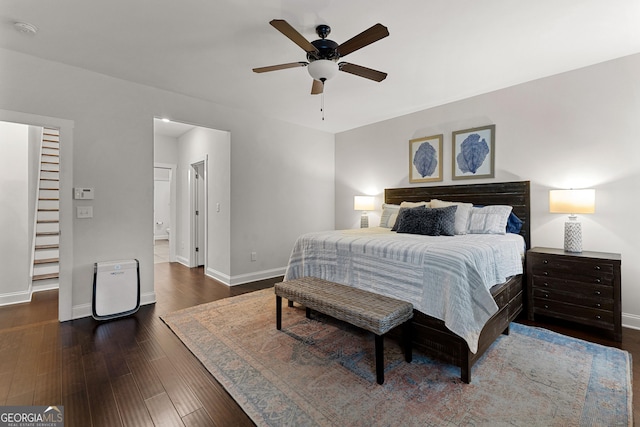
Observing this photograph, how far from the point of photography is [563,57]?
2.75m

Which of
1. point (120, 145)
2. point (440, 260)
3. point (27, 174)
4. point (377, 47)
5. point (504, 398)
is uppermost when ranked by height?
point (377, 47)

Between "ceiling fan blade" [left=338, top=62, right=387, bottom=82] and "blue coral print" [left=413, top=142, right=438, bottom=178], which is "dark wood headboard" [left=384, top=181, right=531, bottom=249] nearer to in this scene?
"blue coral print" [left=413, top=142, right=438, bottom=178]

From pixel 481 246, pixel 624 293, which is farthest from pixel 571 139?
pixel 481 246

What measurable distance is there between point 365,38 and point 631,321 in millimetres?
3636

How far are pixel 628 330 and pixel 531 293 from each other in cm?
85

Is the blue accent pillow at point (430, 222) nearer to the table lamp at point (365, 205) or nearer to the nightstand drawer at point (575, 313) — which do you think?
the nightstand drawer at point (575, 313)

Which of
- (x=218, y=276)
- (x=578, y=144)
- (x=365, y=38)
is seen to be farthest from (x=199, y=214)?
(x=578, y=144)

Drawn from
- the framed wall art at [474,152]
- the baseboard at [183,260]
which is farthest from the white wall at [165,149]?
the framed wall art at [474,152]

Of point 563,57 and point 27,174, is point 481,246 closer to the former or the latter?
point 563,57

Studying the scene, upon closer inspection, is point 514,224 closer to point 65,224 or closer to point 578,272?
point 578,272

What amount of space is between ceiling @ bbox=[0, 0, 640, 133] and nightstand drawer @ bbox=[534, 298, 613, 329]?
7.95ft

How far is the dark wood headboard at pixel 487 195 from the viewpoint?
3311 millimetres

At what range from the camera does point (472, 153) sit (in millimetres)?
3758

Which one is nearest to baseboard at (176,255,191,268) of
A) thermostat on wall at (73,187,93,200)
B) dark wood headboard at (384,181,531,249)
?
thermostat on wall at (73,187,93,200)
